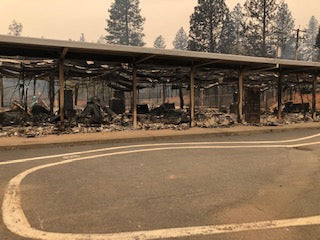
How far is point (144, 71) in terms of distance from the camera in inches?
719

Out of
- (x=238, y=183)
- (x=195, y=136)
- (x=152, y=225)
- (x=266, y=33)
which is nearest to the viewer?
(x=152, y=225)

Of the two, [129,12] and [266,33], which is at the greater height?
[129,12]

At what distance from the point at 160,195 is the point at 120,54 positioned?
9280mm

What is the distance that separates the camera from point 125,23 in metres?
66.0

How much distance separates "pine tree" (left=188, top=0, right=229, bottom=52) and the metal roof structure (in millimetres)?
24077

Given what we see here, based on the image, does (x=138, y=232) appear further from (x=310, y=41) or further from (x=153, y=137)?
(x=310, y=41)

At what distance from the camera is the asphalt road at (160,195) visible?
3730 millimetres

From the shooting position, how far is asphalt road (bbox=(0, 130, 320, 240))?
373 centimetres

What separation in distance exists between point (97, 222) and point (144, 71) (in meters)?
14.9

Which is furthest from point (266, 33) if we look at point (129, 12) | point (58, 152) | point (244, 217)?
point (244, 217)

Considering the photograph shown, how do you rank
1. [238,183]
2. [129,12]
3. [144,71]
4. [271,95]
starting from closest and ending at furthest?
[238,183] < [144,71] < [271,95] < [129,12]

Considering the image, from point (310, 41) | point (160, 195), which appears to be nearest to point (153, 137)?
point (160, 195)

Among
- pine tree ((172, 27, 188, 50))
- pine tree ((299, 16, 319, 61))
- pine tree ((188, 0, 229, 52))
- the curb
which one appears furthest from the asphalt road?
pine tree ((299, 16, 319, 61))

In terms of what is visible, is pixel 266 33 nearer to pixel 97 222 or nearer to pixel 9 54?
pixel 9 54
